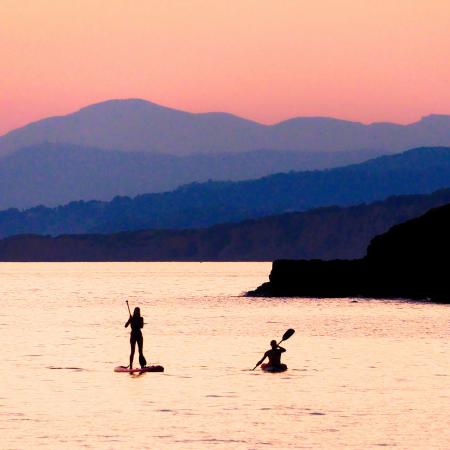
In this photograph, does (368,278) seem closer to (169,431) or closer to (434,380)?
(434,380)

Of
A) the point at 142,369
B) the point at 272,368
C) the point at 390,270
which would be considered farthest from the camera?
the point at 390,270

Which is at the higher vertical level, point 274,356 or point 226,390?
point 274,356

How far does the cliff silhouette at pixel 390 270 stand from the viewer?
510ft

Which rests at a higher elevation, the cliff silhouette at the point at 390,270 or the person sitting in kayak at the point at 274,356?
the cliff silhouette at the point at 390,270

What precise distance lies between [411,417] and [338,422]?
8.69ft

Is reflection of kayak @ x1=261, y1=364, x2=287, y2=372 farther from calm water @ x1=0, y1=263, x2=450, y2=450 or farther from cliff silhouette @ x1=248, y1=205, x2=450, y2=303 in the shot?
cliff silhouette @ x1=248, y1=205, x2=450, y2=303

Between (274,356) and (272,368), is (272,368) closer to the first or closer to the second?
(272,368)

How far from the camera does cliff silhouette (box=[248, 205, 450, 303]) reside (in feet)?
510

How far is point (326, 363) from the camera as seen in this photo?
223 feet

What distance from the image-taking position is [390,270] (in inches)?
6304

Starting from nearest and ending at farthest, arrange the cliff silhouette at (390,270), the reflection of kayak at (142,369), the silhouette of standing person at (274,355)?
1. the reflection of kayak at (142,369)
2. the silhouette of standing person at (274,355)
3. the cliff silhouette at (390,270)

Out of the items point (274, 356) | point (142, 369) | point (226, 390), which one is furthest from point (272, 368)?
point (226, 390)

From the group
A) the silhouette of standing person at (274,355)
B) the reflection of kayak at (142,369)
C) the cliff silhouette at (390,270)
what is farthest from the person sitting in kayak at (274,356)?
the cliff silhouette at (390,270)

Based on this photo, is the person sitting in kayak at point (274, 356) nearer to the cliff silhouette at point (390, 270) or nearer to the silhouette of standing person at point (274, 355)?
the silhouette of standing person at point (274, 355)
